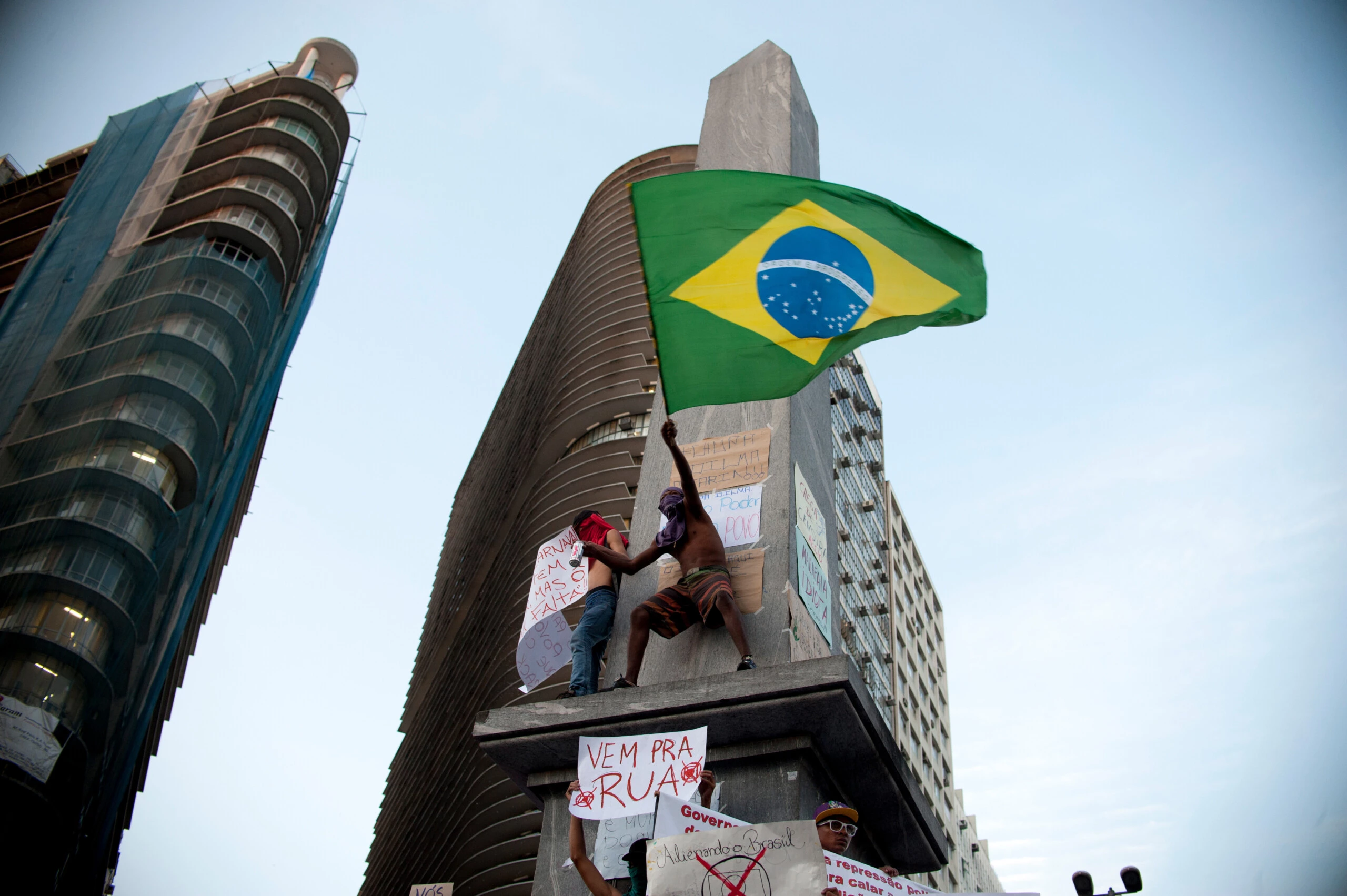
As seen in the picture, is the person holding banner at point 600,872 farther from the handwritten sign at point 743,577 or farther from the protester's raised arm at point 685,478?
the protester's raised arm at point 685,478

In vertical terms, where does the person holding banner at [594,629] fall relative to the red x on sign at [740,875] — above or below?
above

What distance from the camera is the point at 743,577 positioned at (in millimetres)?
5621

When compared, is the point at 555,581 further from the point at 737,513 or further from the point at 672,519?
the point at 737,513

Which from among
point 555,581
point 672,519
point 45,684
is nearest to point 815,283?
point 672,519

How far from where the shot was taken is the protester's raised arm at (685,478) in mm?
5297

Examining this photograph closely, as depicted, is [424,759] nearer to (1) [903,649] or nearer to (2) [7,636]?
(2) [7,636]

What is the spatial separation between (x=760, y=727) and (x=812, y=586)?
4.76ft

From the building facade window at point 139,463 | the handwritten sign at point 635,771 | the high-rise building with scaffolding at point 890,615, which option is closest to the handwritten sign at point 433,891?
the handwritten sign at point 635,771

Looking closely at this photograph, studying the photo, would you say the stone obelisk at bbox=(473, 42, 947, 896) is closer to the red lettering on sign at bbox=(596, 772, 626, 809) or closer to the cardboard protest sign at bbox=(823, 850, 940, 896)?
the red lettering on sign at bbox=(596, 772, 626, 809)

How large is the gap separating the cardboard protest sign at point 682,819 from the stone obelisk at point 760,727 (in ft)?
2.00

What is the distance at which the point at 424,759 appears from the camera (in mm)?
39094

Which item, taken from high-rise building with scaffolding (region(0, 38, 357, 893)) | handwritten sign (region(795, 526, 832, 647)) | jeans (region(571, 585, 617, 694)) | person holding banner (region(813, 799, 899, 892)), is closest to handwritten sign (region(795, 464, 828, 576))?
handwritten sign (region(795, 526, 832, 647))

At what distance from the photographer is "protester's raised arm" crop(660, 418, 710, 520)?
530 centimetres

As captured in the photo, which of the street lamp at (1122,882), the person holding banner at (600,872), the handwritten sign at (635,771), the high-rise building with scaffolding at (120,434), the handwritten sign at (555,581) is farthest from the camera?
the high-rise building with scaffolding at (120,434)
